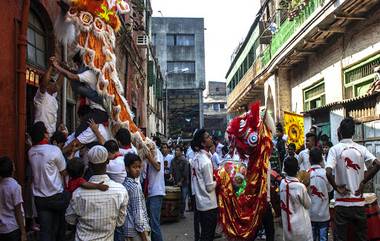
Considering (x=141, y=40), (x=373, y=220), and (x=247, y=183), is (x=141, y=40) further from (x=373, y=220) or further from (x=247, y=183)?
(x=373, y=220)

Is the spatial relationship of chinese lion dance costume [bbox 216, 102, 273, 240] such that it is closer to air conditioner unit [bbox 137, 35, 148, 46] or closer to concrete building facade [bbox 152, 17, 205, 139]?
air conditioner unit [bbox 137, 35, 148, 46]

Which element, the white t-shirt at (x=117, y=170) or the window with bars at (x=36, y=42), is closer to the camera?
the white t-shirt at (x=117, y=170)

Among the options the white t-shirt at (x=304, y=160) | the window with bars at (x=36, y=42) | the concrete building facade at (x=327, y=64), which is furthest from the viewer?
the concrete building facade at (x=327, y=64)

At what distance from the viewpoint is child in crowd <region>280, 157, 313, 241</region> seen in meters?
5.68

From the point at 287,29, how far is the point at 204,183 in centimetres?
1219

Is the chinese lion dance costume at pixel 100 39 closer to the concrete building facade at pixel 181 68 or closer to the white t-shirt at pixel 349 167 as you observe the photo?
the white t-shirt at pixel 349 167

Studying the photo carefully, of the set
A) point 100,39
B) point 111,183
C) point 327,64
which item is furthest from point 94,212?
point 327,64

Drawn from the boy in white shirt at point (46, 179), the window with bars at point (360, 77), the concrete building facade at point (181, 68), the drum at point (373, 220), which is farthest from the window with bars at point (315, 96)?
the concrete building facade at point (181, 68)

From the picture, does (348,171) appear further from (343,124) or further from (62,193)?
(62,193)

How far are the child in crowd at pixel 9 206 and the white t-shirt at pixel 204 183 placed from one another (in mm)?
2519

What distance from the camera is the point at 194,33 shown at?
168 ft

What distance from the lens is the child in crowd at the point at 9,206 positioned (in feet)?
15.2

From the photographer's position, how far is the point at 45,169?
4.95 metres

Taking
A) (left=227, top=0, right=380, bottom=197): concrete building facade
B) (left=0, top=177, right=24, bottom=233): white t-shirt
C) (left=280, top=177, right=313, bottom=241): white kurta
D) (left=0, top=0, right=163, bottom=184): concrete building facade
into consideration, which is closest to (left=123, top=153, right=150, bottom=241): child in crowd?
(left=0, top=177, right=24, bottom=233): white t-shirt
